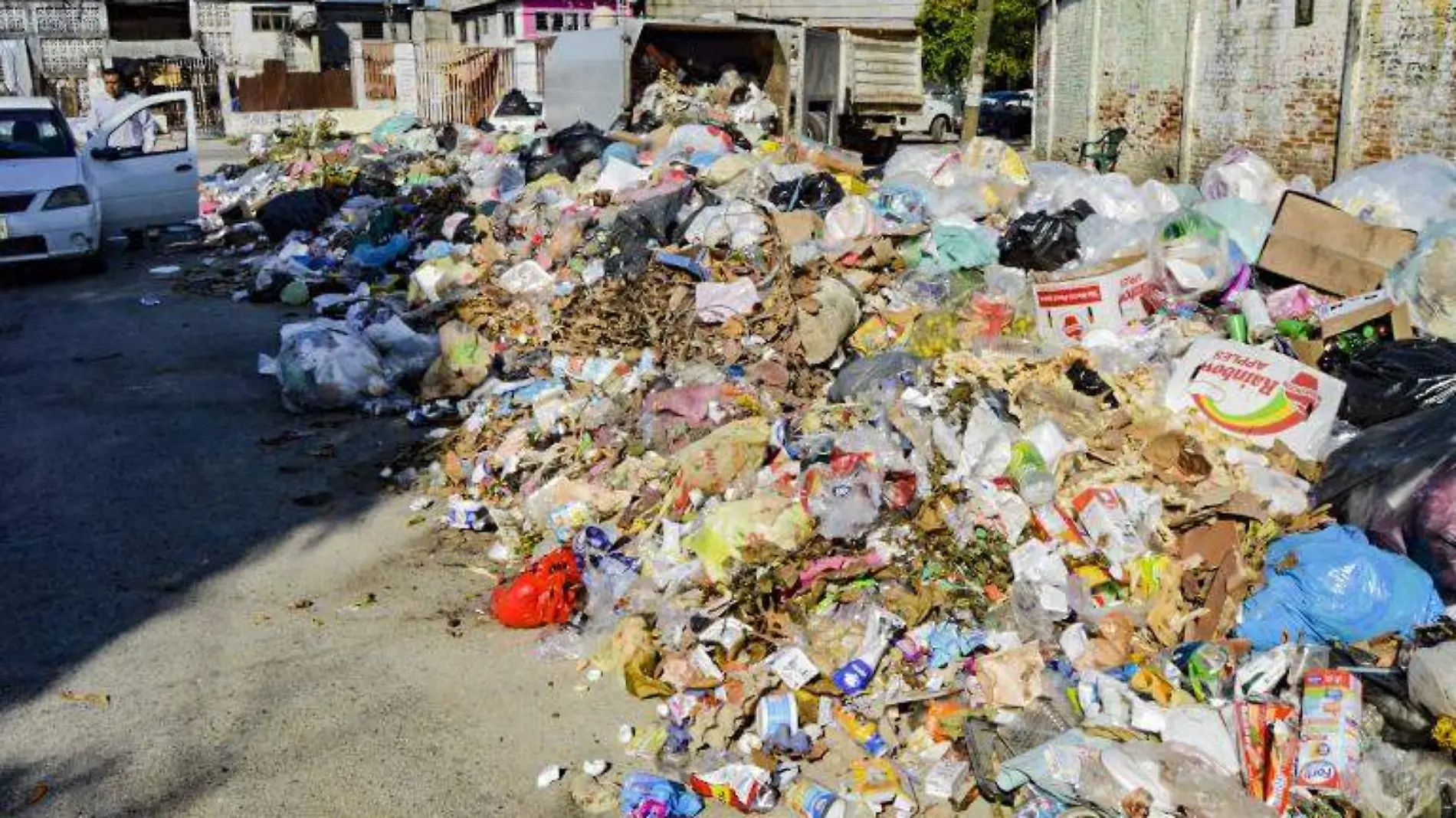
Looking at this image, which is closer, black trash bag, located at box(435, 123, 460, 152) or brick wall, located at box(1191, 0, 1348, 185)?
brick wall, located at box(1191, 0, 1348, 185)

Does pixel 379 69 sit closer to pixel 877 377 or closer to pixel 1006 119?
pixel 1006 119

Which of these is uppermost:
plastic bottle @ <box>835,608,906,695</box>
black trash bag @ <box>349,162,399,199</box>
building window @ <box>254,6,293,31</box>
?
building window @ <box>254,6,293,31</box>

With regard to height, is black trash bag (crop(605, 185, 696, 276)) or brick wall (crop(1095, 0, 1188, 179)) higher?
brick wall (crop(1095, 0, 1188, 179))

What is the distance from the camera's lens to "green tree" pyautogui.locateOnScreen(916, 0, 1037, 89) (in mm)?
25891

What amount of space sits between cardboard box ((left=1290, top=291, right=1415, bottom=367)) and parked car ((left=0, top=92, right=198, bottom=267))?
974 cm

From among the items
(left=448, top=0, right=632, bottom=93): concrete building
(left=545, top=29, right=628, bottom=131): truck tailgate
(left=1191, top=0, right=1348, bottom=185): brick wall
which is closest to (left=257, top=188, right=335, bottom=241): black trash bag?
(left=545, top=29, right=628, bottom=131): truck tailgate

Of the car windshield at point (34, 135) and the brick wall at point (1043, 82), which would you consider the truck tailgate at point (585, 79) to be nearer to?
the car windshield at point (34, 135)

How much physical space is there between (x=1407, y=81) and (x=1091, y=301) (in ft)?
13.0

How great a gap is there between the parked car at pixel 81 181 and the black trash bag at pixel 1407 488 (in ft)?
33.0

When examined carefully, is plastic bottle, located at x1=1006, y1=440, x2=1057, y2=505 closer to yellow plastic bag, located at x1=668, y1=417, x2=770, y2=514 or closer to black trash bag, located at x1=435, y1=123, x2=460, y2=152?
yellow plastic bag, located at x1=668, y1=417, x2=770, y2=514

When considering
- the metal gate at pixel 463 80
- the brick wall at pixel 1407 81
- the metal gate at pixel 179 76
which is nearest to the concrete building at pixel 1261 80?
the brick wall at pixel 1407 81

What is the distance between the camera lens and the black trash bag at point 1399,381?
4527 millimetres

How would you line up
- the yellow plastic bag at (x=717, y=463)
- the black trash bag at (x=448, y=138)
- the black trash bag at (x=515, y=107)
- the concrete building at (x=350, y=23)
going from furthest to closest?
the concrete building at (x=350, y=23) → the black trash bag at (x=515, y=107) → the black trash bag at (x=448, y=138) → the yellow plastic bag at (x=717, y=463)

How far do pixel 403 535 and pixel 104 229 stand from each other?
809 centimetres
